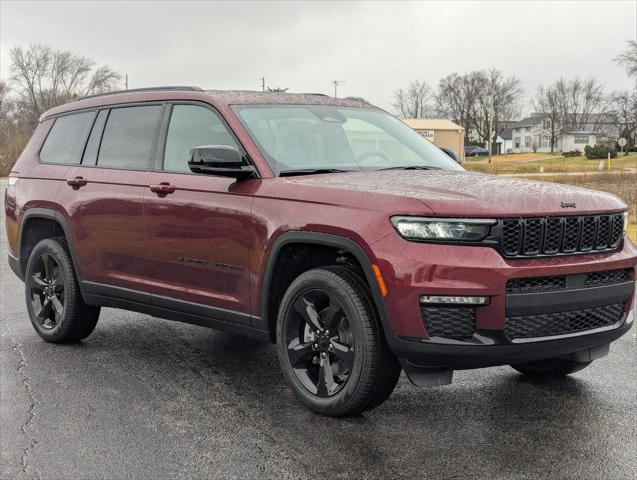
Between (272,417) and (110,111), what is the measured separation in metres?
2.94

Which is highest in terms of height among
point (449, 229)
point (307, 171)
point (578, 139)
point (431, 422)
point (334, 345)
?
point (578, 139)

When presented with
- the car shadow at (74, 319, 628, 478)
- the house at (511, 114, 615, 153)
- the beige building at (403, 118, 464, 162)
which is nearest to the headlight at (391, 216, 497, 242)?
the car shadow at (74, 319, 628, 478)

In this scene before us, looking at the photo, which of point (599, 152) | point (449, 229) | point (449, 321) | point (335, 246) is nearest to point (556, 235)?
point (449, 229)

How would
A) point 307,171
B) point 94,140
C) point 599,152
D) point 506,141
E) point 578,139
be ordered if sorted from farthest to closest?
point 506,141 < point 578,139 < point 599,152 < point 94,140 < point 307,171

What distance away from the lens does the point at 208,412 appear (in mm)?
4301

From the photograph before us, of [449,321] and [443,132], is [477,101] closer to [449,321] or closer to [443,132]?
[443,132]

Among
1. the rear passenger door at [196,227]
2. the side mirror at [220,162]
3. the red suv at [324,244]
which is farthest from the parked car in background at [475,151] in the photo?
the side mirror at [220,162]

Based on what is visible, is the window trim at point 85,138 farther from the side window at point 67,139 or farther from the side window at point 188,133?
the side window at point 188,133

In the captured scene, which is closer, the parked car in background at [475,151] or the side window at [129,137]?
the side window at [129,137]

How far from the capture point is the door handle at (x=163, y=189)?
496 centimetres

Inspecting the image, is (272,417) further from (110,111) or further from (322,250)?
(110,111)

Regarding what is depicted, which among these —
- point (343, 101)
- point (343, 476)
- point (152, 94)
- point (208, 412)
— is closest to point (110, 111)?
point (152, 94)

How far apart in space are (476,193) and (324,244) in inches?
33.3

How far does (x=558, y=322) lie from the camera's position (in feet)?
12.3
